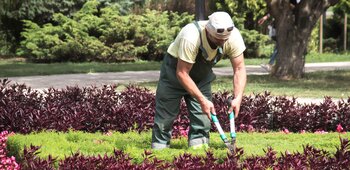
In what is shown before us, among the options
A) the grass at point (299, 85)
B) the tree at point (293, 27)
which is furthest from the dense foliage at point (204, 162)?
the tree at point (293, 27)

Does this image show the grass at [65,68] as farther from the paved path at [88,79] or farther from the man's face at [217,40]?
the man's face at [217,40]

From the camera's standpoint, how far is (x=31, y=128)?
8258 millimetres

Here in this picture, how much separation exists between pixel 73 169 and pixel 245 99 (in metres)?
4.47

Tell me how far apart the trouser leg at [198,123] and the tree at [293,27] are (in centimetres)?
932

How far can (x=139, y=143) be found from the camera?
7031 mm

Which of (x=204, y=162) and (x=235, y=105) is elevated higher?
(x=235, y=105)

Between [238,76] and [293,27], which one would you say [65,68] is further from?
[238,76]

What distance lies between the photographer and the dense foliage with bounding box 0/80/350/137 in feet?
27.5

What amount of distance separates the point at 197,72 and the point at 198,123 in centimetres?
53

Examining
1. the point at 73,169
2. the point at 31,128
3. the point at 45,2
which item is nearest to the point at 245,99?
the point at 31,128

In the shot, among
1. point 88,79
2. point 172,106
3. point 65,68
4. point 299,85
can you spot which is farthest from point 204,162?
point 65,68

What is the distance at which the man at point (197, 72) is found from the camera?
5996 mm

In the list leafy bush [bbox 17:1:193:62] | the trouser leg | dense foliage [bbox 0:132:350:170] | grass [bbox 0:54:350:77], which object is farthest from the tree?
dense foliage [bbox 0:132:350:170]

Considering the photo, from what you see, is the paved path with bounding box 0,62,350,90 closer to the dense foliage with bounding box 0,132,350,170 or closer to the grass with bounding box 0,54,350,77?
the grass with bounding box 0,54,350,77
